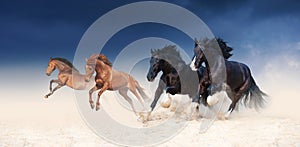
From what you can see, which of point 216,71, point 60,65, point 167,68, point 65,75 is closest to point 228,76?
point 216,71

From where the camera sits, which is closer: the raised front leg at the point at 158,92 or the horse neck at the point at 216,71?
the horse neck at the point at 216,71

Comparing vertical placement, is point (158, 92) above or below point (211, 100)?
above

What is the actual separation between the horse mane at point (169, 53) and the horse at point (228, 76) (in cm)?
50

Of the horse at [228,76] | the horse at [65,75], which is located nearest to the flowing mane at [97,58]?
the horse at [65,75]

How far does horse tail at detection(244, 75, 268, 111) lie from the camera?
7.25m

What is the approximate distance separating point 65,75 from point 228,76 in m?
3.48

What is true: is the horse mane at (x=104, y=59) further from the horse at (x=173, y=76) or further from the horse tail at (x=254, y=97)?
the horse tail at (x=254, y=97)

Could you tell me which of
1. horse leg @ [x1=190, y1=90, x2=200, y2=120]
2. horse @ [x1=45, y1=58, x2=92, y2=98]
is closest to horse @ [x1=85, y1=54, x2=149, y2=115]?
horse @ [x1=45, y1=58, x2=92, y2=98]

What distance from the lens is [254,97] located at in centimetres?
725

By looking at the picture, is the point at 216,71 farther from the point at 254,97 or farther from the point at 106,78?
the point at 106,78

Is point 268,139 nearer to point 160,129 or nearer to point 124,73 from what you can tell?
point 160,129

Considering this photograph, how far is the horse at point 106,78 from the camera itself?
674cm

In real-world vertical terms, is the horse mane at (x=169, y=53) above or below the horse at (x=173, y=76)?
above

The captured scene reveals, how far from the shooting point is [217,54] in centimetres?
644
